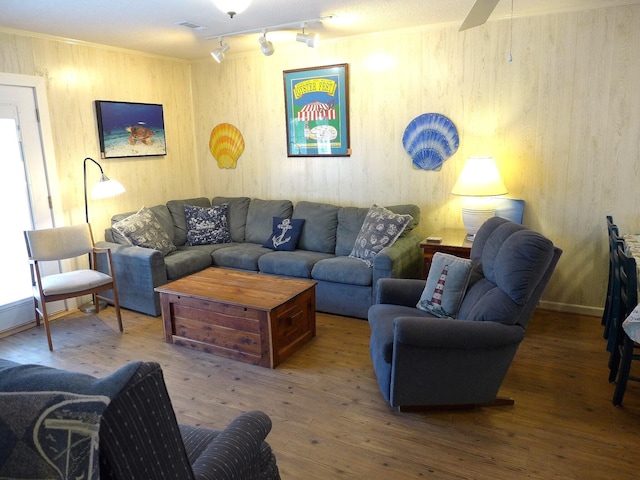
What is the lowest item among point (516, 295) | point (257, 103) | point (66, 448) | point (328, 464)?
point (328, 464)

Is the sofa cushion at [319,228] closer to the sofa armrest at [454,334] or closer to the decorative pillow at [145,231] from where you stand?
the decorative pillow at [145,231]

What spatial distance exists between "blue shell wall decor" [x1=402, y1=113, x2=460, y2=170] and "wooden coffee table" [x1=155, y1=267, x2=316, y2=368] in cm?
176

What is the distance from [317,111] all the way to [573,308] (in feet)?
10.1

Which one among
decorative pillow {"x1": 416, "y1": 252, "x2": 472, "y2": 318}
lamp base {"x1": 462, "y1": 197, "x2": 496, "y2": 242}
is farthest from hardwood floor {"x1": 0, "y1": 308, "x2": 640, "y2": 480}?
lamp base {"x1": 462, "y1": 197, "x2": 496, "y2": 242}

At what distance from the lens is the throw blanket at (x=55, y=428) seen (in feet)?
2.67

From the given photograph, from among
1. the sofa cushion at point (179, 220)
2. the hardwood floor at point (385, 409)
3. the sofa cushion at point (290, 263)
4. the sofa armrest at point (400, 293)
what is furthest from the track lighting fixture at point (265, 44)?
the hardwood floor at point (385, 409)

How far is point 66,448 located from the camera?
82 cm

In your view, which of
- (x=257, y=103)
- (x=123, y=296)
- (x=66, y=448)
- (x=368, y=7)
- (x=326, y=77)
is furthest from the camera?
(x=257, y=103)

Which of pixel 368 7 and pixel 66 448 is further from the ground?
pixel 368 7

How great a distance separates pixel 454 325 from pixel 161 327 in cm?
261

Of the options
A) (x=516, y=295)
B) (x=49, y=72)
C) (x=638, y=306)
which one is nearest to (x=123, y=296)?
(x=49, y=72)

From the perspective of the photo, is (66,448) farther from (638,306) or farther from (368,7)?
(368,7)

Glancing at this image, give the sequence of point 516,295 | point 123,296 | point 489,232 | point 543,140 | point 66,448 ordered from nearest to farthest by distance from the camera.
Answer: point 66,448
point 516,295
point 489,232
point 543,140
point 123,296

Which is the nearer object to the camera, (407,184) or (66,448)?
(66,448)
